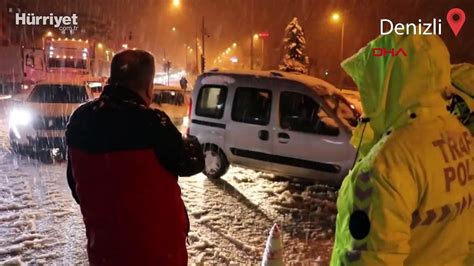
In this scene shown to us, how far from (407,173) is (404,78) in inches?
13.1

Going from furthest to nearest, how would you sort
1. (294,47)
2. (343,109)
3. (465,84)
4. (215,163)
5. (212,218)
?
(294,47) < (215,163) < (343,109) < (212,218) < (465,84)

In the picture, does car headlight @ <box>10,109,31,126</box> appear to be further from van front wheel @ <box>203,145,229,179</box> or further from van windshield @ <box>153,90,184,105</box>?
van windshield @ <box>153,90,184,105</box>

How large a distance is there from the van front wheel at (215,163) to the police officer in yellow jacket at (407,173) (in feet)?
23.1

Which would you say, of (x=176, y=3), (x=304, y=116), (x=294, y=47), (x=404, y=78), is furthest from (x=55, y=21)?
(x=404, y=78)

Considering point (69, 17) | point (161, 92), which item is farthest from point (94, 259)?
point (69, 17)

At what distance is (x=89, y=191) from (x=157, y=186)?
1.13ft

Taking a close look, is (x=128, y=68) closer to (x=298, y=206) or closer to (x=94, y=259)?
(x=94, y=259)

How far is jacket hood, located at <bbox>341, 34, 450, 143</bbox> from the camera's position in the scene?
5.60 ft

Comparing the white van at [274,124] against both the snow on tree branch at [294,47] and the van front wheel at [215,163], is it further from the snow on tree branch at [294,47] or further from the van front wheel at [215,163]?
the snow on tree branch at [294,47]

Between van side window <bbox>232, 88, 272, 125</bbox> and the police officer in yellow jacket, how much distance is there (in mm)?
6333

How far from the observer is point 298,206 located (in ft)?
24.0

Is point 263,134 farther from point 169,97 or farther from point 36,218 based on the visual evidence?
point 169,97

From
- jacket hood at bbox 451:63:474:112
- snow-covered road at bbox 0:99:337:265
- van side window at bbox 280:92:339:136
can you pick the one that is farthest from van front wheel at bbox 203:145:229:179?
jacket hood at bbox 451:63:474:112

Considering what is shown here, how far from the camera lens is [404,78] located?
1.71 meters
